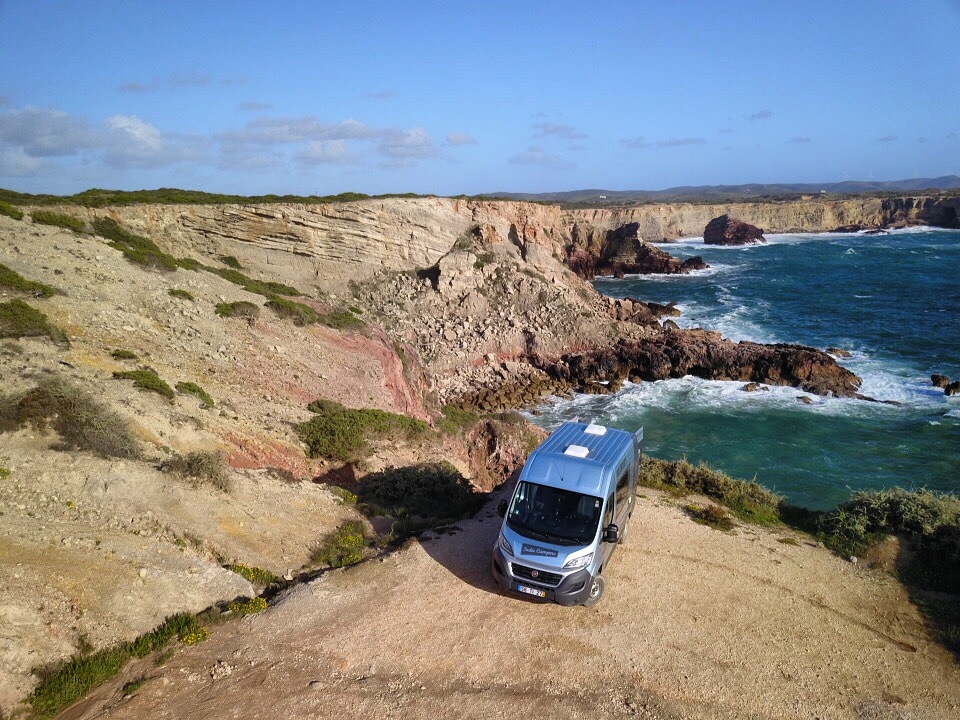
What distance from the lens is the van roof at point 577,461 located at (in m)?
9.28

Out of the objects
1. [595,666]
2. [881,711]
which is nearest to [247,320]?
[595,666]

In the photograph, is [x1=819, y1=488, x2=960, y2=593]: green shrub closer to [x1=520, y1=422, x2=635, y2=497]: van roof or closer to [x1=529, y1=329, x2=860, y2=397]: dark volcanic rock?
[x1=520, y1=422, x2=635, y2=497]: van roof

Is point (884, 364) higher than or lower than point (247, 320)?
lower

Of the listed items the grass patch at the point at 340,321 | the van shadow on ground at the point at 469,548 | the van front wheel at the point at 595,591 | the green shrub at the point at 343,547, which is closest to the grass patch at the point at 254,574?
the green shrub at the point at 343,547

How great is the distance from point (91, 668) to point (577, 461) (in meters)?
7.08

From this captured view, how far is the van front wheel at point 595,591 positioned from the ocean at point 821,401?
13064mm

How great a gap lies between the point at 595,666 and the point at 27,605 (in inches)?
283

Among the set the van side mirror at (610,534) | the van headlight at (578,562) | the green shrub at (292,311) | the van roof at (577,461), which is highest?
the green shrub at (292,311)

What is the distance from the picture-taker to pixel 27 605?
709 cm

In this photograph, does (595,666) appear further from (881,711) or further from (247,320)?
(247,320)

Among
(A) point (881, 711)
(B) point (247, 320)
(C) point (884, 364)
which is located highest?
(B) point (247, 320)

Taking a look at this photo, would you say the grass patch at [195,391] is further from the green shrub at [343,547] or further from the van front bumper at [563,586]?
the van front bumper at [563,586]

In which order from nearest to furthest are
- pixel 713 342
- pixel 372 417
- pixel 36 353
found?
pixel 36 353 < pixel 372 417 < pixel 713 342

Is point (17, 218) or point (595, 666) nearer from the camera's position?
point (595, 666)
